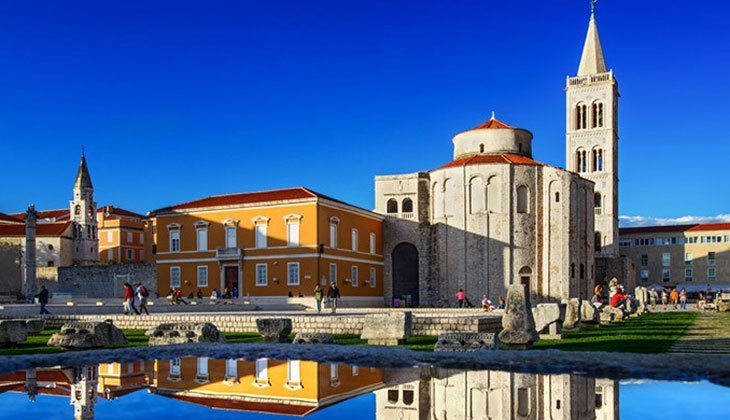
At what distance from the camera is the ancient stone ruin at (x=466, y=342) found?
11.8 metres

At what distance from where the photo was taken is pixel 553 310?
51.9 ft

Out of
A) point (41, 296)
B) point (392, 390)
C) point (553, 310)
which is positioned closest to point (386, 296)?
point (41, 296)

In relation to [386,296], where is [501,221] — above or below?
above

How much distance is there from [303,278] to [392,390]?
31.0m

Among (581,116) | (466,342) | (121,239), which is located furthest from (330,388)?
(121,239)

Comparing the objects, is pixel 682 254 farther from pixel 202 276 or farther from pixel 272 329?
pixel 272 329

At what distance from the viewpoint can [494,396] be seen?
770 cm

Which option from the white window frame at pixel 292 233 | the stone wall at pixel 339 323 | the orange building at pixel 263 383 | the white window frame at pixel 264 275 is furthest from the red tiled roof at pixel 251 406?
the white window frame at pixel 264 275

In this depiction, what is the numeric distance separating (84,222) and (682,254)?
61.9m

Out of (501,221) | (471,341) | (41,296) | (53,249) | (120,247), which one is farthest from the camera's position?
(120,247)

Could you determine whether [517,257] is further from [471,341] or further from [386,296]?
[471,341]

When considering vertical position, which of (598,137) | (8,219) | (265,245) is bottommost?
(265,245)

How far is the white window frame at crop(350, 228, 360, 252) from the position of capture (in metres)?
43.4

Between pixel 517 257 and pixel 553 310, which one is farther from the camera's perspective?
pixel 517 257
